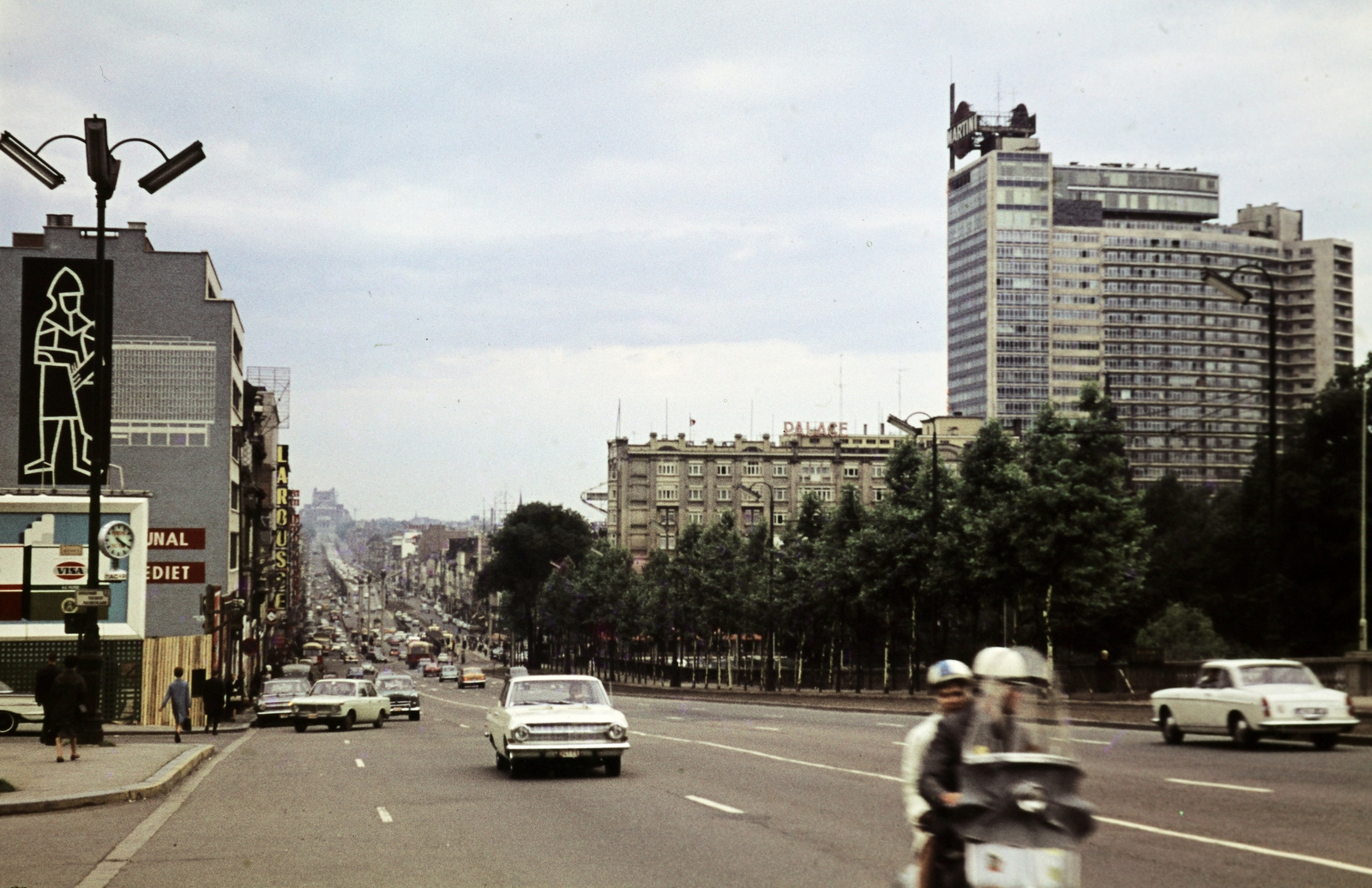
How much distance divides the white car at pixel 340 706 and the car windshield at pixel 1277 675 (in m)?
25.4

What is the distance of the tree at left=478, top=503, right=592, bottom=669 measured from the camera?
6211 inches

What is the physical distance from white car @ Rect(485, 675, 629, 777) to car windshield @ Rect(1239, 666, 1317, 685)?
1057cm

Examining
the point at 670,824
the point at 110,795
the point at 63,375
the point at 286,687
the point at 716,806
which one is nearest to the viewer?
the point at 670,824

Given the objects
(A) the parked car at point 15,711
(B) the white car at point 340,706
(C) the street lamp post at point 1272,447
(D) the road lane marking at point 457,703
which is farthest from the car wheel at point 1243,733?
(D) the road lane marking at point 457,703

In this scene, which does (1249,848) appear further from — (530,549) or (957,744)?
(530,549)

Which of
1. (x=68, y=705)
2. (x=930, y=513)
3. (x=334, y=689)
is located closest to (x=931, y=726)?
(x=68, y=705)

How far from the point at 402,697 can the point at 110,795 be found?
31.1 metres

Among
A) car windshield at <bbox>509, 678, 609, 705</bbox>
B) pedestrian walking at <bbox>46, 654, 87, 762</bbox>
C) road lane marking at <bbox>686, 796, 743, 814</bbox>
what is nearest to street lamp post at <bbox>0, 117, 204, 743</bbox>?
pedestrian walking at <bbox>46, 654, 87, 762</bbox>

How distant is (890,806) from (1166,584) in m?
80.2

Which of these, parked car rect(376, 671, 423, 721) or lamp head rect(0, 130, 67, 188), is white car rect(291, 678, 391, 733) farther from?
lamp head rect(0, 130, 67, 188)

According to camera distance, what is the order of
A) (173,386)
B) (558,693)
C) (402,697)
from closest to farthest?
(558,693) < (402,697) < (173,386)

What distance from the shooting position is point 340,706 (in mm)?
41875

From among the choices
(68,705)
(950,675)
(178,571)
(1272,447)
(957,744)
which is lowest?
(68,705)

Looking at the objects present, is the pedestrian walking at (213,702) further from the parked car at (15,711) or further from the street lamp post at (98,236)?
the street lamp post at (98,236)
